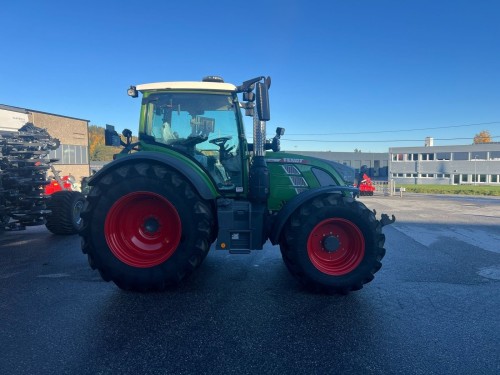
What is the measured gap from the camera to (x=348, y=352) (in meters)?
2.77

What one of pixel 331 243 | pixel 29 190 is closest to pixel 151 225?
pixel 331 243

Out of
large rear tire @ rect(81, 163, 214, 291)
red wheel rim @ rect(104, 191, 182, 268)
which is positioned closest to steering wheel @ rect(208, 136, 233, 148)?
large rear tire @ rect(81, 163, 214, 291)

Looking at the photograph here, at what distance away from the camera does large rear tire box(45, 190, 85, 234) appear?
7414 mm

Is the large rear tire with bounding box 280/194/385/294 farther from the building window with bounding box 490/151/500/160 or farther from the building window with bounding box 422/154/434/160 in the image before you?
the building window with bounding box 422/154/434/160

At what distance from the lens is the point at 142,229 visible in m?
4.18

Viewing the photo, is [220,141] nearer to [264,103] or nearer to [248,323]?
[264,103]

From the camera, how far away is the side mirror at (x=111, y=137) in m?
4.70

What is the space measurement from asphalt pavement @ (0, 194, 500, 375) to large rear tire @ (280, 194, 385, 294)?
206mm

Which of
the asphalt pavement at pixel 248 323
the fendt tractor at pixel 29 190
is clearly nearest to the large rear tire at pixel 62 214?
the fendt tractor at pixel 29 190

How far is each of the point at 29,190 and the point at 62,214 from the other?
805 millimetres

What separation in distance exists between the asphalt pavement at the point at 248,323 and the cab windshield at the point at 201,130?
1.49 m

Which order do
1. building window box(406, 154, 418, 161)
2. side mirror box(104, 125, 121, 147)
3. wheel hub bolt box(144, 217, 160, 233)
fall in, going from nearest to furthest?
wheel hub bolt box(144, 217, 160, 233), side mirror box(104, 125, 121, 147), building window box(406, 154, 418, 161)

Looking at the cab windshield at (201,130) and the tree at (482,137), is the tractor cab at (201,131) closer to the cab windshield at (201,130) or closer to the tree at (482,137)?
the cab windshield at (201,130)

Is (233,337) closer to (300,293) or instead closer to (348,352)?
(348,352)
